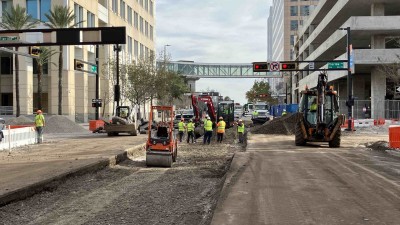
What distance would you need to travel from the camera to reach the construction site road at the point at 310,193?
7.75 m

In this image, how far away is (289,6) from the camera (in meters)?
130

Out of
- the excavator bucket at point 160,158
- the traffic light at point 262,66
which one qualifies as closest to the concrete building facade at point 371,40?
the traffic light at point 262,66

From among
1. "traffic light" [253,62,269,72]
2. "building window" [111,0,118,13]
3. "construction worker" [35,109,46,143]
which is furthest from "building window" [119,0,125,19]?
"construction worker" [35,109,46,143]

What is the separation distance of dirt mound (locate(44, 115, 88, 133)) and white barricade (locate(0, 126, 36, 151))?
12086mm

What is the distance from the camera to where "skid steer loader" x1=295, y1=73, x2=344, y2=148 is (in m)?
22.9

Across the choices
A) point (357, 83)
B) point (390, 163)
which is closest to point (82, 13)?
point (357, 83)

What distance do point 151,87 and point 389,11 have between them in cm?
2889

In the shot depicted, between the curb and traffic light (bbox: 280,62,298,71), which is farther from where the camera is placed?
traffic light (bbox: 280,62,298,71)

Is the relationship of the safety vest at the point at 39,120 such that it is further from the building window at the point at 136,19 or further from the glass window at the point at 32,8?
the building window at the point at 136,19

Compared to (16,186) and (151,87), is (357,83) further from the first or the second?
(16,186)

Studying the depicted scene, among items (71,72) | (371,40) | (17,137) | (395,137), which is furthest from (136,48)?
(395,137)

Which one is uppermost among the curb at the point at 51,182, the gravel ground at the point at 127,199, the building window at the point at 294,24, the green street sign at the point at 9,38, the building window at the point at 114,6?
the building window at the point at 294,24

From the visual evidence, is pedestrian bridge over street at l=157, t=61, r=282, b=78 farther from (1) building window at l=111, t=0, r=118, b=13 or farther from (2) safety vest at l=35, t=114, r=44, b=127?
(2) safety vest at l=35, t=114, r=44, b=127

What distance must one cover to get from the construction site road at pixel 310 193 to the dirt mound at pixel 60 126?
84.1 feet
